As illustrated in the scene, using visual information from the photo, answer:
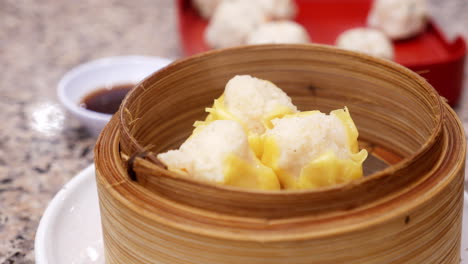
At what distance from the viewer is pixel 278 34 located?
159cm

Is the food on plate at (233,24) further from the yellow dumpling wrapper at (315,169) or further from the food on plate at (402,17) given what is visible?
the yellow dumpling wrapper at (315,169)

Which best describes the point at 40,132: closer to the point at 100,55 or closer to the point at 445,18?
the point at 100,55

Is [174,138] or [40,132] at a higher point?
[174,138]

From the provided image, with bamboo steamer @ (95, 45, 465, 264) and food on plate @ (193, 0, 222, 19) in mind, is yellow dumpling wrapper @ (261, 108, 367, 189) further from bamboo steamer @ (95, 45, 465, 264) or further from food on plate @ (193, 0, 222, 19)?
food on plate @ (193, 0, 222, 19)

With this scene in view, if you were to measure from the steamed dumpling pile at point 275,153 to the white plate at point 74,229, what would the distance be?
0.79 ft

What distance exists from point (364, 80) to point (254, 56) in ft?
0.60

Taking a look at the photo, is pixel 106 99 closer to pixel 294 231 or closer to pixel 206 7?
pixel 206 7

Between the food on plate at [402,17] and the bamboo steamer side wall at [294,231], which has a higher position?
the bamboo steamer side wall at [294,231]

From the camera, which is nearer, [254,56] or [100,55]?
[254,56]

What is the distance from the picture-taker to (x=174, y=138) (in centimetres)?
94

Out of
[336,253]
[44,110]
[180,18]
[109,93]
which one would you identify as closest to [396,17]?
[180,18]

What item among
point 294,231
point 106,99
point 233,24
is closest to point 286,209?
point 294,231

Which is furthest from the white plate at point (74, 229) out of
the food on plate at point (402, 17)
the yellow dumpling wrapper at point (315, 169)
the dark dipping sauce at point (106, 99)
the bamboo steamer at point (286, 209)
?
the food on plate at point (402, 17)

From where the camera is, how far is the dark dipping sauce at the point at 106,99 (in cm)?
150
